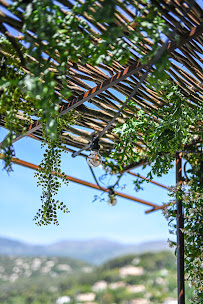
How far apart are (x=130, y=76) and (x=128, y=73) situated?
0.26 meters

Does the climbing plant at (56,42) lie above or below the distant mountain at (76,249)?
below

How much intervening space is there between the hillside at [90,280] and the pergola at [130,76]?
963 centimetres

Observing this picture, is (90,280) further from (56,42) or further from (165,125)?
(56,42)

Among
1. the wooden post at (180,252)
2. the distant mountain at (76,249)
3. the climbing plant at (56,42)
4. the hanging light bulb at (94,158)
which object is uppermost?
the distant mountain at (76,249)

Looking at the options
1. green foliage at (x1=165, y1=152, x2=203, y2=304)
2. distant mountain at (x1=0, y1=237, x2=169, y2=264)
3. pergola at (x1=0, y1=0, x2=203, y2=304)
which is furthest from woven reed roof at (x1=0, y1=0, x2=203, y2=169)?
distant mountain at (x1=0, y1=237, x2=169, y2=264)

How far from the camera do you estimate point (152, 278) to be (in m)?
12.2

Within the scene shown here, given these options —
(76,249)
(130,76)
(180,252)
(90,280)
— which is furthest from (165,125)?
(76,249)

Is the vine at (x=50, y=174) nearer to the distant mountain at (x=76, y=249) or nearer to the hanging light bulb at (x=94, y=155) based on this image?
the hanging light bulb at (x=94, y=155)

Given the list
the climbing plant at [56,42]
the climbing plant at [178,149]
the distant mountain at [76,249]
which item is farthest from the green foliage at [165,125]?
the distant mountain at [76,249]

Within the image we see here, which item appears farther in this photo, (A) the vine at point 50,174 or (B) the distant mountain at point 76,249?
(B) the distant mountain at point 76,249

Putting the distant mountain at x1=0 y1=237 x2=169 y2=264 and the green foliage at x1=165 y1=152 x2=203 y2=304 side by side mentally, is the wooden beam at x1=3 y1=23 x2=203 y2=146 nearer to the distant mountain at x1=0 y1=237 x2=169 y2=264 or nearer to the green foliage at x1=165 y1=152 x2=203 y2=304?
the green foliage at x1=165 y1=152 x2=203 y2=304

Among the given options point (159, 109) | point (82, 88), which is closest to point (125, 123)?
point (159, 109)

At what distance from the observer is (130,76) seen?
2025 mm

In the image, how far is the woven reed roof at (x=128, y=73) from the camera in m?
1.54
